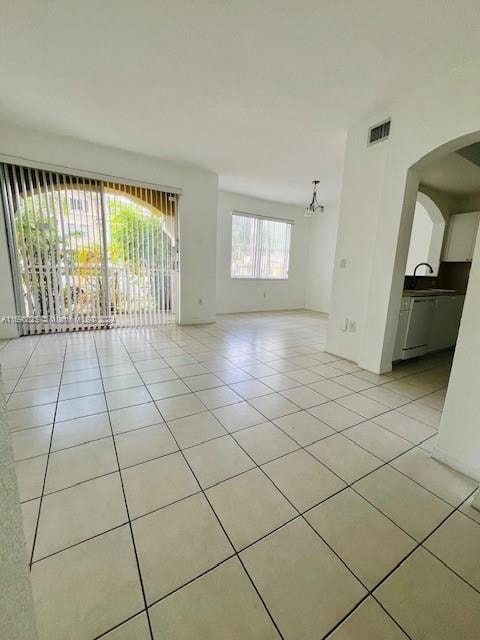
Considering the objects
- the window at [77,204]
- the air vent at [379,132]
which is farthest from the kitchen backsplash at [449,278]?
the window at [77,204]

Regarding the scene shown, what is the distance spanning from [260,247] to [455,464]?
19.1 ft

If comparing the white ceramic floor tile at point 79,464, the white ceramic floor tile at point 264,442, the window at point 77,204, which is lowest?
the white ceramic floor tile at point 264,442

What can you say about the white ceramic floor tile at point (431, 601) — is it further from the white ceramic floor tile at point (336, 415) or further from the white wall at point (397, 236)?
the white ceramic floor tile at point (336, 415)

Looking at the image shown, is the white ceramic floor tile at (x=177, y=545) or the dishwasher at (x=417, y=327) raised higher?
the dishwasher at (x=417, y=327)

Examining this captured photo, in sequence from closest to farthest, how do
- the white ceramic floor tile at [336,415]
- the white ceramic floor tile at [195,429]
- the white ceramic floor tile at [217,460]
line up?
the white ceramic floor tile at [217,460]
the white ceramic floor tile at [195,429]
the white ceramic floor tile at [336,415]

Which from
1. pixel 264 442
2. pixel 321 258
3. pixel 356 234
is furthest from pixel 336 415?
pixel 321 258

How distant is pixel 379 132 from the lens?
282 cm

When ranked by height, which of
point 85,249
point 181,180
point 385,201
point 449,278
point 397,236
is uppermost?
point 181,180

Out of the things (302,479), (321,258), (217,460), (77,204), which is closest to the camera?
(302,479)

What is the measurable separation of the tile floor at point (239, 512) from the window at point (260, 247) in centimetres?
446

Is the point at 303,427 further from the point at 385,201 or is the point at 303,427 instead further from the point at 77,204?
the point at 77,204

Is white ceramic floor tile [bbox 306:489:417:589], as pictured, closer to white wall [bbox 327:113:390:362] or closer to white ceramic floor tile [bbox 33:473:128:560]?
white ceramic floor tile [bbox 33:473:128:560]

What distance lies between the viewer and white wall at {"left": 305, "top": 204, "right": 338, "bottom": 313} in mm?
6745

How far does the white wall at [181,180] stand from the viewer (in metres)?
3.46
